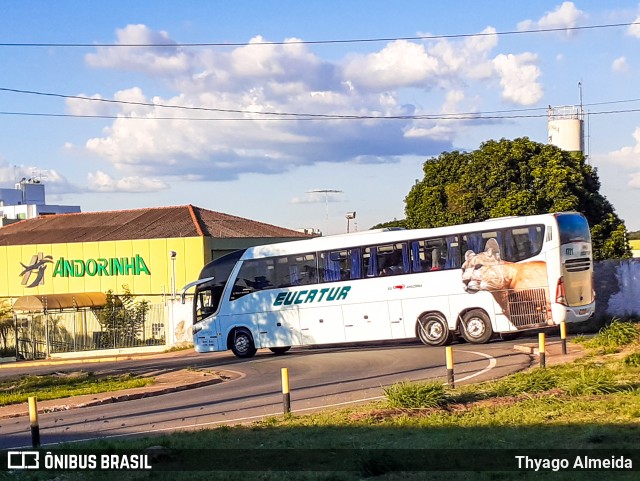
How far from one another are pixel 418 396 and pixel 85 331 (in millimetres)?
32809

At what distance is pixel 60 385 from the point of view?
24.4 meters

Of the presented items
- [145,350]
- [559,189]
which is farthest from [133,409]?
[559,189]

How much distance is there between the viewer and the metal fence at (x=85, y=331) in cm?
4103

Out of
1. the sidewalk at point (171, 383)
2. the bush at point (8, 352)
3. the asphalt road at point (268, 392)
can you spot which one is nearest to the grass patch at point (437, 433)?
the asphalt road at point (268, 392)

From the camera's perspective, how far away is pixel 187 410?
1662cm

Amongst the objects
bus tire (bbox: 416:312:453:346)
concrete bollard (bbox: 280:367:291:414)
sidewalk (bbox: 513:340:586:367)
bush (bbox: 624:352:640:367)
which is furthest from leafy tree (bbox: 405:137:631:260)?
concrete bollard (bbox: 280:367:291:414)

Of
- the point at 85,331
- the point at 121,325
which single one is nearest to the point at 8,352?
the point at 85,331

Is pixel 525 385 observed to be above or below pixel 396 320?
below

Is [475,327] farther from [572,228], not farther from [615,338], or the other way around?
[615,338]

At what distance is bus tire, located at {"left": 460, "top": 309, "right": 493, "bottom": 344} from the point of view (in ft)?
83.3

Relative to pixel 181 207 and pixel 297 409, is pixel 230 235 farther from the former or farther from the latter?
pixel 297 409

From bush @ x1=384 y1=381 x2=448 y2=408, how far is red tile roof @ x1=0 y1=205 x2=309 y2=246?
110 ft

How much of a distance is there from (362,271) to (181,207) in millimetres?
28269

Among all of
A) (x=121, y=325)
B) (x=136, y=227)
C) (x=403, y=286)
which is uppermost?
(x=136, y=227)
